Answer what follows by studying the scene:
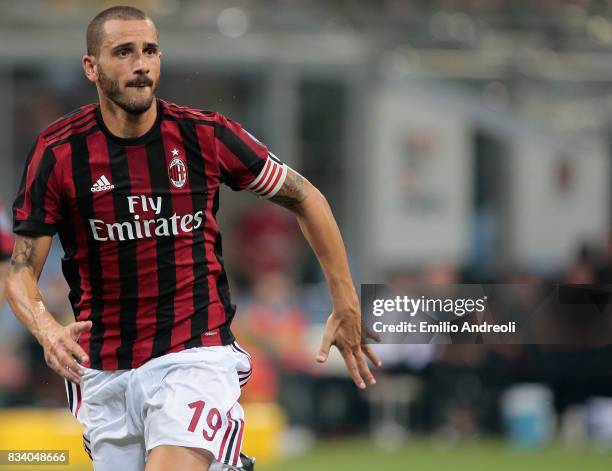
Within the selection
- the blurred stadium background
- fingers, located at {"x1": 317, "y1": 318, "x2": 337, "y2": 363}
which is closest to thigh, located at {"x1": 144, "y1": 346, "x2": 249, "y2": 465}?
fingers, located at {"x1": 317, "y1": 318, "x2": 337, "y2": 363}

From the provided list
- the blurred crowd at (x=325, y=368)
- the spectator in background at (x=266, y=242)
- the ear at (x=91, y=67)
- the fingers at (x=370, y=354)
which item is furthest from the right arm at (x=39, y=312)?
the spectator in background at (x=266, y=242)

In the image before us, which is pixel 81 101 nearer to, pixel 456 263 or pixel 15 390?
pixel 15 390

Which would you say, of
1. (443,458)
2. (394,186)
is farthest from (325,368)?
(394,186)

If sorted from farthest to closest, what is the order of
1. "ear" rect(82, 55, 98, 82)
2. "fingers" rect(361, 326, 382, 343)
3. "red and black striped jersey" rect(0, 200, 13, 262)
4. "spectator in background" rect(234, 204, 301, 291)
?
"spectator in background" rect(234, 204, 301, 291) < "red and black striped jersey" rect(0, 200, 13, 262) < "fingers" rect(361, 326, 382, 343) < "ear" rect(82, 55, 98, 82)

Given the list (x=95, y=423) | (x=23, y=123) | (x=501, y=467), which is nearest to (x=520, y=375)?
(x=501, y=467)

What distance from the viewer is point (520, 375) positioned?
37.2ft

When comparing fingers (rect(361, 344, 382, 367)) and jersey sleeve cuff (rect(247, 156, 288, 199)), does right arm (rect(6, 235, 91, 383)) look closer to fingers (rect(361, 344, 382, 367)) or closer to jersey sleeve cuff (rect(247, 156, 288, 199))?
jersey sleeve cuff (rect(247, 156, 288, 199))

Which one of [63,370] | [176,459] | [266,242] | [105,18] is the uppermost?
[105,18]

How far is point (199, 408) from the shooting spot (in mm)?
4535

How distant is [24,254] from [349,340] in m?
1.15

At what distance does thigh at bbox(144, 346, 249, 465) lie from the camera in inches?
177

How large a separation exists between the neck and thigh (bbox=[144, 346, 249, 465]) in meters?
0.77

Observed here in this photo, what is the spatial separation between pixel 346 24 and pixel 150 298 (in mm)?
9433

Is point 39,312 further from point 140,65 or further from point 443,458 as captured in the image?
point 443,458
